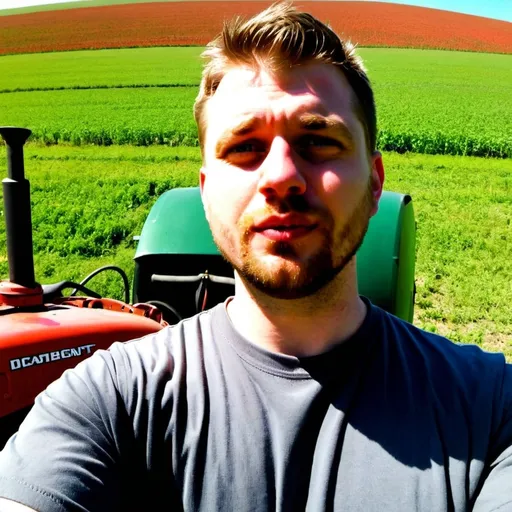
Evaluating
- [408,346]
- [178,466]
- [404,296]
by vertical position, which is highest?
[408,346]

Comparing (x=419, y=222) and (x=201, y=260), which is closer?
(x=201, y=260)

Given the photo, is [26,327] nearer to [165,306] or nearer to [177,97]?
[165,306]

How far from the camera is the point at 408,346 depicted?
4.63 feet

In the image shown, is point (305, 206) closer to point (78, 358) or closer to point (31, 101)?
point (78, 358)

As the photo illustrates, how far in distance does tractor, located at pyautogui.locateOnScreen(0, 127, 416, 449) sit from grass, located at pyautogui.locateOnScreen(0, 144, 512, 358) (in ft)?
7.54

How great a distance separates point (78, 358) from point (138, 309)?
17.9 inches

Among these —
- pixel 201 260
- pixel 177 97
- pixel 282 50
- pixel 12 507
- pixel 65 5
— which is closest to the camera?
pixel 12 507

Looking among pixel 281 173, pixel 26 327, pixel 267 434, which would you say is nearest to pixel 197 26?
pixel 26 327

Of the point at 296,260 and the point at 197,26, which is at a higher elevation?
the point at 197,26

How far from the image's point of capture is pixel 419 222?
863cm

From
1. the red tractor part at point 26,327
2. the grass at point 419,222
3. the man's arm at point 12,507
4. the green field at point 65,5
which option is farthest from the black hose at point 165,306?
the green field at point 65,5

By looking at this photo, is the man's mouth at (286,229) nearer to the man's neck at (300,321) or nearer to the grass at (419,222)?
the man's neck at (300,321)

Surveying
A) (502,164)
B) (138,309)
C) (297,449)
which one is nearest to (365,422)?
(297,449)

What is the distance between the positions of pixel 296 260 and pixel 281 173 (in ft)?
0.61
